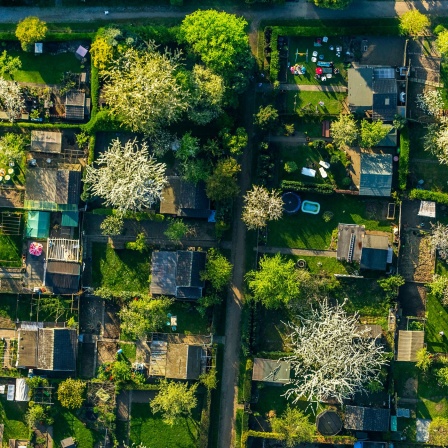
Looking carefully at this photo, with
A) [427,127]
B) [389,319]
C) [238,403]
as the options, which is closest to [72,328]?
[238,403]

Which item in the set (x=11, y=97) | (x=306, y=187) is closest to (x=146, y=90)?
(x=11, y=97)

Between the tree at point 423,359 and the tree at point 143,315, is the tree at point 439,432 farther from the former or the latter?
the tree at point 143,315

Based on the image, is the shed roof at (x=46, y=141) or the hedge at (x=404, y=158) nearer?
the hedge at (x=404, y=158)

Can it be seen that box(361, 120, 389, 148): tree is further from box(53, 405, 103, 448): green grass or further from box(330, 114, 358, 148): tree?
box(53, 405, 103, 448): green grass

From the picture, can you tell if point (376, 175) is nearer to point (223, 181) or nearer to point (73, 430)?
point (223, 181)

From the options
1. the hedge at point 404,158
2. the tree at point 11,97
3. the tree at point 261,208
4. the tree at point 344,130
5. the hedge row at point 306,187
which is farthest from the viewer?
the hedge row at point 306,187

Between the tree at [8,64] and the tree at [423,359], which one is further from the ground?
the tree at [8,64]

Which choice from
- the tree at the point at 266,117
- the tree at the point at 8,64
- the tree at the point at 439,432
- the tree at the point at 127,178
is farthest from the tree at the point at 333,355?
the tree at the point at 8,64

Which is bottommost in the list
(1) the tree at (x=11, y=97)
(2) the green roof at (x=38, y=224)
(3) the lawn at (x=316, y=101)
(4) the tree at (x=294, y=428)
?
(4) the tree at (x=294, y=428)

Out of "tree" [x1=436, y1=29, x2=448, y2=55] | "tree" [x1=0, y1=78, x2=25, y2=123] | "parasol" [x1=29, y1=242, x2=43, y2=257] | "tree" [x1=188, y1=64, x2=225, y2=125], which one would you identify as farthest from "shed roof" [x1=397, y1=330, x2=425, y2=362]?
"tree" [x1=0, y1=78, x2=25, y2=123]
